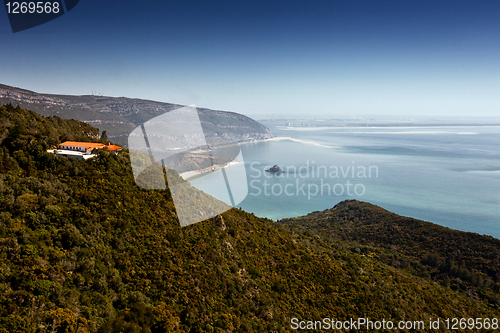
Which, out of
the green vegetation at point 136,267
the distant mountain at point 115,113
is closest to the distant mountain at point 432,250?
the green vegetation at point 136,267

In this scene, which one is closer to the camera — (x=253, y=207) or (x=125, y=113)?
(x=253, y=207)

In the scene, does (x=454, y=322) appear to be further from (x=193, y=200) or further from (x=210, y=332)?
(x=193, y=200)

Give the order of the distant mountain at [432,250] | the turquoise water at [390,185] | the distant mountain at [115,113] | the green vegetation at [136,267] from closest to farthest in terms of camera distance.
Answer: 1. the green vegetation at [136,267]
2. the distant mountain at [432,250]
3. the turquoise water at [390,185]
4. the distant mountain at [115,113]

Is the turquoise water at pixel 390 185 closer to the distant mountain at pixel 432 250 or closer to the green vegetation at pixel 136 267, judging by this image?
the distant mountain at pixel 432 250

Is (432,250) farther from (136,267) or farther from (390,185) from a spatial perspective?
(390,185)

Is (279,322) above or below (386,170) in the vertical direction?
above

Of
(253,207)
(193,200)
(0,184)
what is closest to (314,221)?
(253,207)

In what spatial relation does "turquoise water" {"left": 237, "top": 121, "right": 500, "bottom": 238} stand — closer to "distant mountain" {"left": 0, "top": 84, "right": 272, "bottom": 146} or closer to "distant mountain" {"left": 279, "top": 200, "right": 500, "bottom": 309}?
"distant mountain" {"left": 279, "top": 200, "right": 500, "bottom": 309}
